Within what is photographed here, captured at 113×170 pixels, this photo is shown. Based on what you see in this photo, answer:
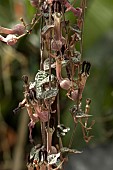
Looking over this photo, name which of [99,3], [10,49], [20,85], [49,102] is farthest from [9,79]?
[49,102]

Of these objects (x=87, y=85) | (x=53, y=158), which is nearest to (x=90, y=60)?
(x=87, y=85)

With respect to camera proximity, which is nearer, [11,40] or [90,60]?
[11,40]

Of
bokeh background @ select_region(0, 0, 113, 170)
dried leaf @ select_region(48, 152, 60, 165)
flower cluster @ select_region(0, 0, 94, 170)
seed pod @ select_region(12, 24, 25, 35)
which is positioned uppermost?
bokeh background @ select_region(0, 0, 113, 170)

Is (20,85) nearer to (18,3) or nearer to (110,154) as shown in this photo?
(18,3)

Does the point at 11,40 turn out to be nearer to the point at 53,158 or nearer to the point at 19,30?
the point at 19,30

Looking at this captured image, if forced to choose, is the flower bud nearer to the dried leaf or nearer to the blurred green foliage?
the dried leaf

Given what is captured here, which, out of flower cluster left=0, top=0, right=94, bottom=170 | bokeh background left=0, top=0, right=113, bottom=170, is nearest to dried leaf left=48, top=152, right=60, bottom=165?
flower cluster left=0, top=0, right=94, bottom=170

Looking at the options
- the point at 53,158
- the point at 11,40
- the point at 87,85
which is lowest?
the point at 53,158

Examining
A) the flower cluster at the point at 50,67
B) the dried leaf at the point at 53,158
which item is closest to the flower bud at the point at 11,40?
the flower cluster at the point at 50,67
